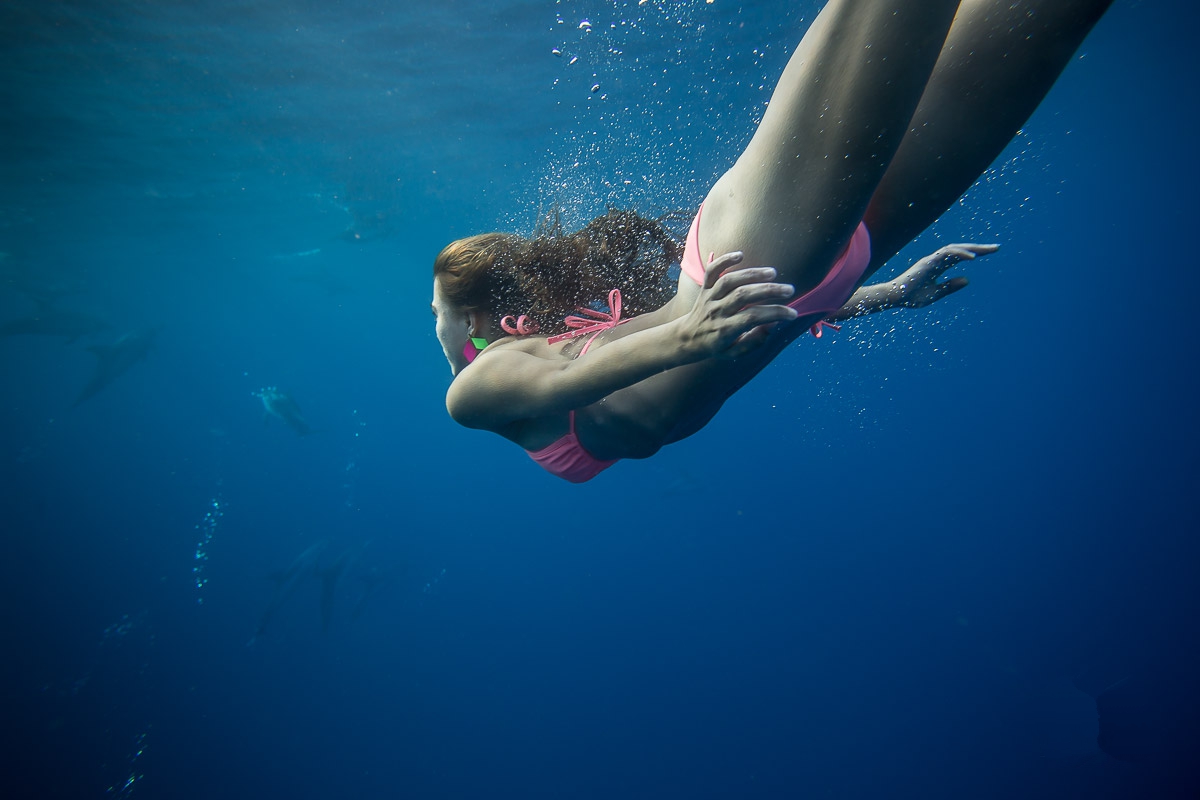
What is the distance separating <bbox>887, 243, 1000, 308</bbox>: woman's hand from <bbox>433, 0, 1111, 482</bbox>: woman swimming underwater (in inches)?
4.6

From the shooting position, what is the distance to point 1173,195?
122 feet

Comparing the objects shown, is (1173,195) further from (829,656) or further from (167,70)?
(167,70)

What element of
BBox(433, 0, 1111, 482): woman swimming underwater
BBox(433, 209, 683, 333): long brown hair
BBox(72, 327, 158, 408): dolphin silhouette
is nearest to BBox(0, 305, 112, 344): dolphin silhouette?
BBox(72, 327, 158, 408): dolphin silhouette

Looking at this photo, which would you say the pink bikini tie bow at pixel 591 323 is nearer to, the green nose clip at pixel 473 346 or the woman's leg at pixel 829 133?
the green nose clip at pixel 473 346

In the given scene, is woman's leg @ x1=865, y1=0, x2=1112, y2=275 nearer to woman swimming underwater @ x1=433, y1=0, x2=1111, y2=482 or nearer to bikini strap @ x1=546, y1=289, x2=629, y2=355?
woman swimming underwater @ x1=433, y1=0, x2=1111, y2=482

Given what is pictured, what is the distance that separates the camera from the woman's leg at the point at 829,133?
1.21 meters

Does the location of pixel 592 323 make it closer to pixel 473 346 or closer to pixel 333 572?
pixel 473 346

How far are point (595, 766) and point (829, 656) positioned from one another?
10893 millimetres

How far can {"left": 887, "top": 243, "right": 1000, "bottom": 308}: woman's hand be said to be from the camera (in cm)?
253

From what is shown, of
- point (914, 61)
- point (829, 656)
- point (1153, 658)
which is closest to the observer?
point (914, 61)

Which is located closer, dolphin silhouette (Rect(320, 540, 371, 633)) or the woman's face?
the woman's face

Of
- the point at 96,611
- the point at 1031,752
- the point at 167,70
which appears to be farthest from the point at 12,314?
the point at 1031,752

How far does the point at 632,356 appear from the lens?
1.60 m

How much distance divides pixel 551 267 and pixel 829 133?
1530 mm
